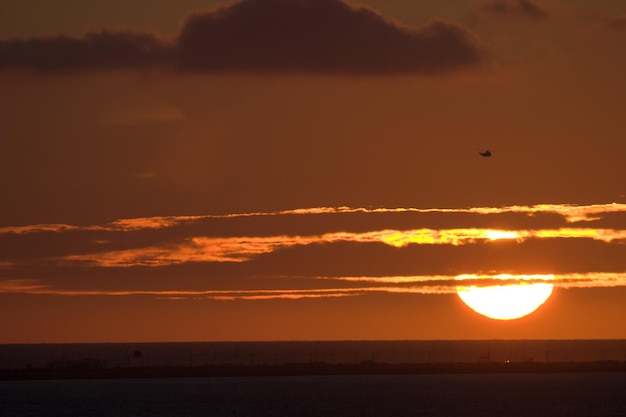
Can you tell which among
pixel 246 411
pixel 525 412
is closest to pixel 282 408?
pixel 246 411

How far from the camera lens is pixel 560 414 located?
17388cm

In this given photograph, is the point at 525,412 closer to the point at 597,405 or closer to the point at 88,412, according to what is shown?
the point at 597,405

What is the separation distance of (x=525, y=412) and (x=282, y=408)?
33.3 metres

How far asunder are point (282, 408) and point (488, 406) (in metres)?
30.1

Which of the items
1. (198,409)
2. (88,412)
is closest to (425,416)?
(198,409)

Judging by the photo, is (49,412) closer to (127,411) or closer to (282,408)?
(127,411)

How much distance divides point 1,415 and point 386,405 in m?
55.3

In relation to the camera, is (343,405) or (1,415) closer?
(1,415)

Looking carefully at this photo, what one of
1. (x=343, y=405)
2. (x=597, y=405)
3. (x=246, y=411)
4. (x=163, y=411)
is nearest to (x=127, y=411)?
(x=163, y=411)

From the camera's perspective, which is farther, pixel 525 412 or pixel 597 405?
pixel 597 405

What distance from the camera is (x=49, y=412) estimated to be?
584ft

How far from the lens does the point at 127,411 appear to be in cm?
17625

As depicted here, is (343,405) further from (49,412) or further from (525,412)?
(49,412)

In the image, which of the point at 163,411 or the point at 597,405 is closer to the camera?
the point at 163,411
